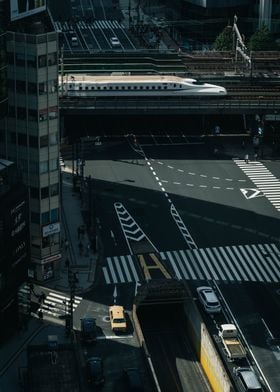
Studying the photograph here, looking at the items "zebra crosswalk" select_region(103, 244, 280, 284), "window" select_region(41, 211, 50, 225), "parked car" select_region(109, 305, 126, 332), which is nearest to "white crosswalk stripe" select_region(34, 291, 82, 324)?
"parked car" select_region(109, 305, 126, 332)

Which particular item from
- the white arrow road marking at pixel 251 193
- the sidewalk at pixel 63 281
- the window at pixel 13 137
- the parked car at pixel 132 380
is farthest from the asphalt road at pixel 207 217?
the window at pixel 13 137

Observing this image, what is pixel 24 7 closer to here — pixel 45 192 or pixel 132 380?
pixel 45 192

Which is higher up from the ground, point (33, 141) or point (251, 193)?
point (33, 141)

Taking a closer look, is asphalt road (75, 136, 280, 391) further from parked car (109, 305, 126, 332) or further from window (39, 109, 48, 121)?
window (39, 109, 48, 121)

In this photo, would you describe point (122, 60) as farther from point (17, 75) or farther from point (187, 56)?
point (17, 75)

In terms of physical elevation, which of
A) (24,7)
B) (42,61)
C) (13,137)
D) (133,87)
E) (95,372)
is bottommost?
(95,372)

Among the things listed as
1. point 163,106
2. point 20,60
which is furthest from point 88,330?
point 163,106

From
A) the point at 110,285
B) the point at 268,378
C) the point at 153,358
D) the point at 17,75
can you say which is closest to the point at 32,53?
the point at 17,75
